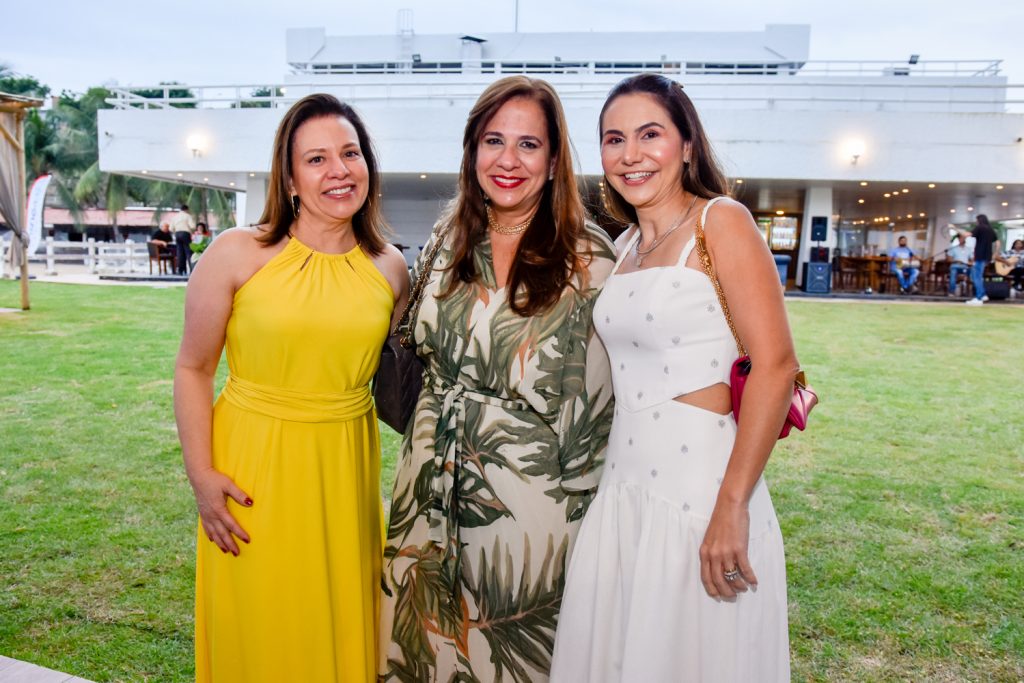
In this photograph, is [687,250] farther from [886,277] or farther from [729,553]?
[886,277]

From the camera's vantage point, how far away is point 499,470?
253 cm

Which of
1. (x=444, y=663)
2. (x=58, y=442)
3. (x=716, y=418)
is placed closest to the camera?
(x=716, y=418)

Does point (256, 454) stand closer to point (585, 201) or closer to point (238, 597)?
point (238, 597)

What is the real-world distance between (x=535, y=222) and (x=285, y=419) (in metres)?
1.04

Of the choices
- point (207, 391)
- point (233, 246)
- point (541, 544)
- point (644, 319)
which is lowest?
point (541, 544)

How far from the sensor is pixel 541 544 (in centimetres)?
254

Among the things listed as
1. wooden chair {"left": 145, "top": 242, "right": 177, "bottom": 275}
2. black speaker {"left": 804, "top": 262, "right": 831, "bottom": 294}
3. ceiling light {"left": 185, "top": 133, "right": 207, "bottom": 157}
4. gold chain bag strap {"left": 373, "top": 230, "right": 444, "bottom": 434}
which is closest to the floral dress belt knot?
gold chain bag strap {"left": 373, "top": 230, "right": 444, "bottom": 434}

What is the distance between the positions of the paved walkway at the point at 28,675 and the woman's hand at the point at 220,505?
43.3 inches

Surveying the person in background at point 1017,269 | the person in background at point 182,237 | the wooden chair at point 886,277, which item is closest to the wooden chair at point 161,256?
the person in background at point 182,237

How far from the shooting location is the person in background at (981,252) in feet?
64.4

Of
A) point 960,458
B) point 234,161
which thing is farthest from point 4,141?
point 960,458

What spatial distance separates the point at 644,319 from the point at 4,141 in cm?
1552

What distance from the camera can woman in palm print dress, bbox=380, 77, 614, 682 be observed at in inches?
99.4

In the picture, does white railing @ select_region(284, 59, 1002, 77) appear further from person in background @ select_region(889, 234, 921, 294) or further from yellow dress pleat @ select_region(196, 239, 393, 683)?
yellow dress pleat @ select_region(196, 239, 393, 683)
